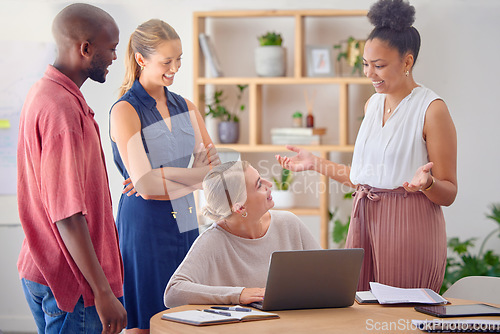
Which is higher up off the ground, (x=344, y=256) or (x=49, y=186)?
(x=49, y=186)

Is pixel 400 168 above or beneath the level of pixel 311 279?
above

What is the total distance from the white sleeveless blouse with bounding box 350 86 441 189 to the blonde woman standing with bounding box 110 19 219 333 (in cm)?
59

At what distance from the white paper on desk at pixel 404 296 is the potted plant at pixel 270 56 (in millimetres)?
2184

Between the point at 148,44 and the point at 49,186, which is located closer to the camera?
the point at 49,186

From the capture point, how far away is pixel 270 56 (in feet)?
12.2

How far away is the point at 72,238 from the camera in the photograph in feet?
4.90

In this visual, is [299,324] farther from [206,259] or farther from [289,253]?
[206,259]

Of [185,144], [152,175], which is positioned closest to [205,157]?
[185,144]

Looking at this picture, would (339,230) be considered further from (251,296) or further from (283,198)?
(251,296)

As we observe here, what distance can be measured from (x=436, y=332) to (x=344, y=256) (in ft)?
0.98

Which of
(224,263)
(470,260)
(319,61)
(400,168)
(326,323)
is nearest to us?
(326,323)

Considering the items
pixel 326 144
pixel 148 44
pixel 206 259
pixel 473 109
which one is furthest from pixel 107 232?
pixel 473 109

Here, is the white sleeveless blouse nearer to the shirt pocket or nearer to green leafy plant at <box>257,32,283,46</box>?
the shirt pocket

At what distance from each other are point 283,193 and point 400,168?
5.49 feet
